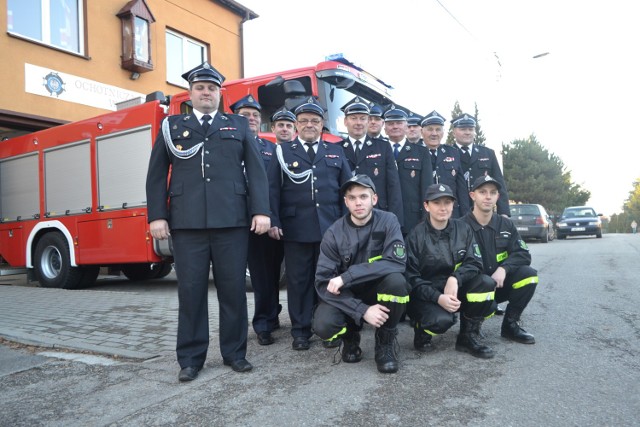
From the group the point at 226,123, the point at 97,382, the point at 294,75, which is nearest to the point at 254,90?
the point at 294,75

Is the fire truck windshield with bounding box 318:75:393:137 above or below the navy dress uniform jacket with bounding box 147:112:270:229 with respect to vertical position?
above

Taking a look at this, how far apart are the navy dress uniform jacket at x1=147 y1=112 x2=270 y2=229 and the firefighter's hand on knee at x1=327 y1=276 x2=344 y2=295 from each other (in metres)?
0.68

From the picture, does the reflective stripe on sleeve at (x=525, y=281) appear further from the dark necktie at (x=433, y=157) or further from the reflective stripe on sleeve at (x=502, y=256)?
the dark necktie at (x=433, y=157)

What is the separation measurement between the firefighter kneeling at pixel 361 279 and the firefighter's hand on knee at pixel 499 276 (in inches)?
36.1

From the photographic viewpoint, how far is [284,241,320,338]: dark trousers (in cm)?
429

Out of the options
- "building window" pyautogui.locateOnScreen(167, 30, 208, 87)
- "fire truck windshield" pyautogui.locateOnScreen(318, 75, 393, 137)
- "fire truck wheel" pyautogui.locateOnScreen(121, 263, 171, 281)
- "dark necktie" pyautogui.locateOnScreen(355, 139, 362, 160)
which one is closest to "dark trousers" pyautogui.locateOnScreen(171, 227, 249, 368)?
"dark necktie" pyautogui.locateOnScreen(355, 139, 362, 160)

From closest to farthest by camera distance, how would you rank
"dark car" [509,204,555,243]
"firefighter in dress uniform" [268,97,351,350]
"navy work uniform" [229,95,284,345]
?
"firefighter in dress uniform" [268,97,351,350], "navy work uniform" [229,95,284,345], "dark car" [509,204,555,243]

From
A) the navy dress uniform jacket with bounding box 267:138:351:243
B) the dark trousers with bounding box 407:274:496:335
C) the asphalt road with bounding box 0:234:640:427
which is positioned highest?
the navy dress uniform jacket with bounding box 267:138:351:243

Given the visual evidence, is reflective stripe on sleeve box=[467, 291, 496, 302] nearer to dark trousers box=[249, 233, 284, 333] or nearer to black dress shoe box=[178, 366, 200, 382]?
dark trousers box=[249, 233, 284, 333]

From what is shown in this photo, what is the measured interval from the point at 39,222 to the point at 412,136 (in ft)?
23.2

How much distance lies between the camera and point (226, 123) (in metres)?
3.70

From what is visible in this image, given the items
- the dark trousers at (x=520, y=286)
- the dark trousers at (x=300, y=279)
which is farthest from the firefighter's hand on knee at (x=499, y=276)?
the dark trousers at (x=300, y=279)

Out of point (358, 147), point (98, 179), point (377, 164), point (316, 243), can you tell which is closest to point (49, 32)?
point (98, 179)

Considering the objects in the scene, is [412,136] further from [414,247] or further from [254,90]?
[254,90]
